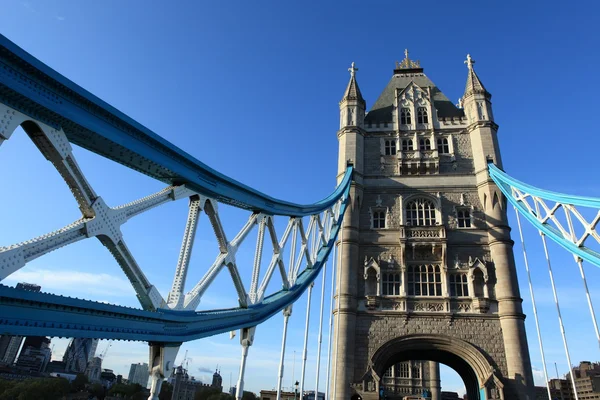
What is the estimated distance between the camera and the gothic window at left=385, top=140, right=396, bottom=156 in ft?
76.4

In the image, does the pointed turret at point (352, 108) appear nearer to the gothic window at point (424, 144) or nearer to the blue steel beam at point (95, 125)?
the gothic window at point (424, 144)

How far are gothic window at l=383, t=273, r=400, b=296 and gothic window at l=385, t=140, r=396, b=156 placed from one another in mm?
7200

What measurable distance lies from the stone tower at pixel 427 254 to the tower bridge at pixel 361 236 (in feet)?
0.21

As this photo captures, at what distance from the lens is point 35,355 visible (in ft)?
328

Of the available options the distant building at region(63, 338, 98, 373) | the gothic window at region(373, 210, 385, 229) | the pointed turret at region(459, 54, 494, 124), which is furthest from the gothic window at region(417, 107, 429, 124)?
the distant building at region(63, 338, 98, 373)

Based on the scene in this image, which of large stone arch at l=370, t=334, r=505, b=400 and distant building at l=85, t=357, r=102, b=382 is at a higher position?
distant building at l=85, t=357, r=102, b=382

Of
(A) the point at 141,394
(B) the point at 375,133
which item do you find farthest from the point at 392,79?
(A) the point at 141,394

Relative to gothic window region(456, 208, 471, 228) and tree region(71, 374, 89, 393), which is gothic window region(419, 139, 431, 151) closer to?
gothic window region(456, 208, 471, 228)

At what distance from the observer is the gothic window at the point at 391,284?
19.3 meters

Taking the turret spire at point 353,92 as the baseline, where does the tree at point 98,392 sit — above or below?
below

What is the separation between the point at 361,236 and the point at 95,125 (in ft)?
54.2

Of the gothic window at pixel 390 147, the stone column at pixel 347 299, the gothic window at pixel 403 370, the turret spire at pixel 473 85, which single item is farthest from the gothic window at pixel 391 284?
the gothic window at pixel 403 370

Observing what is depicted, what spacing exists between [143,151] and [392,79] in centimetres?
2478

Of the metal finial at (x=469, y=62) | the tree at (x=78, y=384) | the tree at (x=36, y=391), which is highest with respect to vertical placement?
the metal finial at (x=469, y=62)
